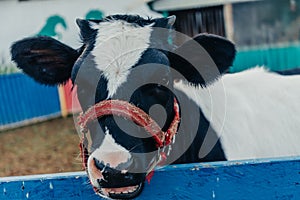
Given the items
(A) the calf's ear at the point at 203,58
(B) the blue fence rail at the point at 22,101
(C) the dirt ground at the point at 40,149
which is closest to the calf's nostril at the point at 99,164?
(A) the calf's ear at the point at 203,58

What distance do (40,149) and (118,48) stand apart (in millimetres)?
6124

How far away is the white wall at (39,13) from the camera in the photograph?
1223 centimetres

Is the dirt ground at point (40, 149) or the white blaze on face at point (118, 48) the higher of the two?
the white blaze on face at point (118, 48)

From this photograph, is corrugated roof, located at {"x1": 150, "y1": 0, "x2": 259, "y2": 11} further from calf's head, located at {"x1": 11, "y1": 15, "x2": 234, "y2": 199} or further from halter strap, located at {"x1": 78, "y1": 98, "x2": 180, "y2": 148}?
halter strap, located at {"x1": 78, "y1": 98, "x2": 180, "y2": 148}

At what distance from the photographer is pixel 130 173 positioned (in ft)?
6.62

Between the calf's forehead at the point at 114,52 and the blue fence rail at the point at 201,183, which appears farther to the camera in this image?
the calf's forehead at the point at 114,52

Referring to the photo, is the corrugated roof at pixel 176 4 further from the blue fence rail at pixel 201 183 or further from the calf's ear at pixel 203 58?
the blue fence rail at pixel 201 183

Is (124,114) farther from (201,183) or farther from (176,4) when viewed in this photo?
(176,4)

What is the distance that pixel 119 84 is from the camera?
2.19m

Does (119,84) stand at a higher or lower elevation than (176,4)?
higher

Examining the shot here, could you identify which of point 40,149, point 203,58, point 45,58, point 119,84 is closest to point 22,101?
point 40,149

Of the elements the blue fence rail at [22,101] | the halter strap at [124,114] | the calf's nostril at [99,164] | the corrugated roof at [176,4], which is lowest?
the blue fence rail at [22,101]

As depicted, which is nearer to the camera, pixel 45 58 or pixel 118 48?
pixel 118 48

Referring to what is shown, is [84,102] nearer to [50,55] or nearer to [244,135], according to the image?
[50,55]
